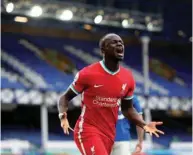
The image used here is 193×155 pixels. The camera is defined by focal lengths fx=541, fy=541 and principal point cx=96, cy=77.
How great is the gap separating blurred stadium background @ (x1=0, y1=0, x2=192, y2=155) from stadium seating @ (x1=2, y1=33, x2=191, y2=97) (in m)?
0.05

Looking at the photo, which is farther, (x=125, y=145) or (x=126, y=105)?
(x=125, y=145)

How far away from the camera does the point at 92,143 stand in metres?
5.23

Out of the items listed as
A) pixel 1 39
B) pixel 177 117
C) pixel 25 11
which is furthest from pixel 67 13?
pixel 177 117

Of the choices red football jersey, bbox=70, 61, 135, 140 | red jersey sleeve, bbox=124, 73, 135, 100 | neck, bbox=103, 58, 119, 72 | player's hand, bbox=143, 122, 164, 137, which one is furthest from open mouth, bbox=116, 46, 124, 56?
player's hand, bbox=143, 122, 164, 137

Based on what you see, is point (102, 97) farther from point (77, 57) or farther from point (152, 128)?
point (77, 57)

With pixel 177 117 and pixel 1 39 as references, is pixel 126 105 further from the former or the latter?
pixel 177 117

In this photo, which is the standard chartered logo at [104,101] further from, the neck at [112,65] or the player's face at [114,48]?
the player's face at [114,48]

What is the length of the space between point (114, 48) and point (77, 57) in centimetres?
2274

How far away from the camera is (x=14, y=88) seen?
21297 mm

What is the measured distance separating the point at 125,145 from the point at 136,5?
66.0ft

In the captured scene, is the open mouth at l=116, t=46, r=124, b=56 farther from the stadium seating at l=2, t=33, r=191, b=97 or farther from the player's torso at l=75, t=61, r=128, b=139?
the stadium seating at l=2, t=33, r=191, b=97

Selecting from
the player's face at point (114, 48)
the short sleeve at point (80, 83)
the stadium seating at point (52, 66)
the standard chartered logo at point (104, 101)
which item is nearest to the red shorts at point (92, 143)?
the standard chartered logo at point (104, 101)

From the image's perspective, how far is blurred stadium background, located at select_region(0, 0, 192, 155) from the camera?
23.6 meters

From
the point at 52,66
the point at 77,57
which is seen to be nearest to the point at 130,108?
the point at 52,66
